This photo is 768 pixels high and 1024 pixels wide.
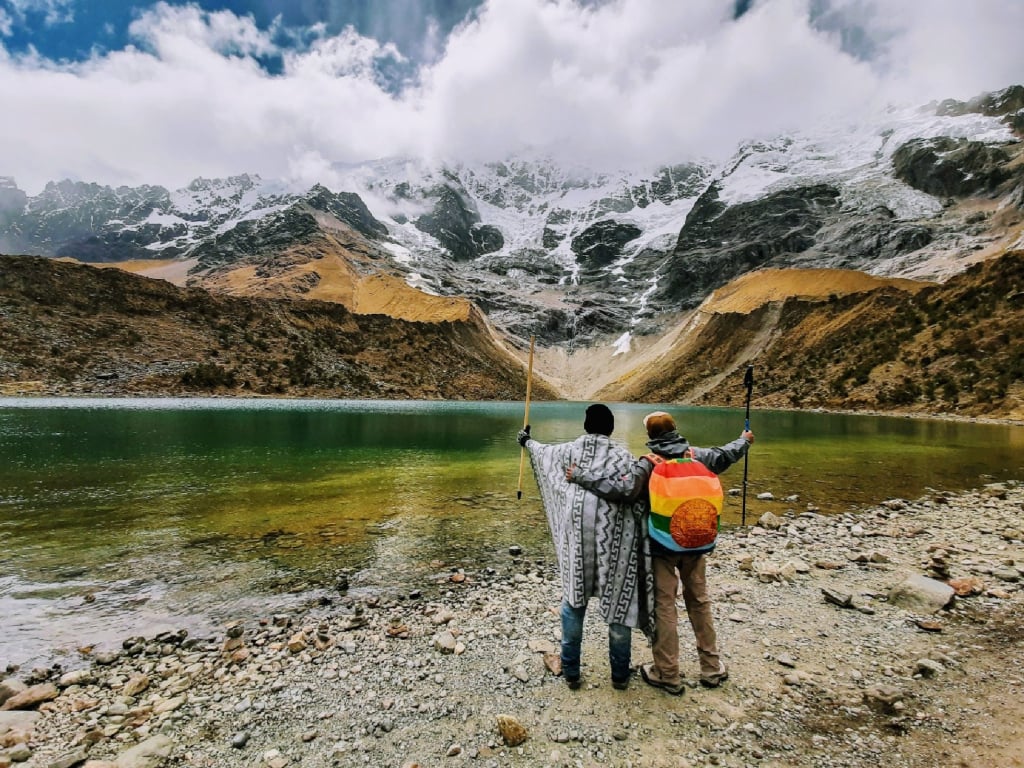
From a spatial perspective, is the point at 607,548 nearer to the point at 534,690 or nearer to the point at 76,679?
the point at 534,690

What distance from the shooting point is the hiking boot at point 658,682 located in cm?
536

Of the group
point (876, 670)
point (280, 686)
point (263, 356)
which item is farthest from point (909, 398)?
point (263, 356)

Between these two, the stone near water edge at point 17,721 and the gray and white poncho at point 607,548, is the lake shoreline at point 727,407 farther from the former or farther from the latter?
the stone near water edge at point 17,721

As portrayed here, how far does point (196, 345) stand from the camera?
90500 mm

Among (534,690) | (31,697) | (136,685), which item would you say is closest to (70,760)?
(136,685)

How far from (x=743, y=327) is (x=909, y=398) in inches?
2378

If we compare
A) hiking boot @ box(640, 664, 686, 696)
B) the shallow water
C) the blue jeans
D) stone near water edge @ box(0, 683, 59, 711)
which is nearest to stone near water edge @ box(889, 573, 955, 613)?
hiking boot @ box(640, 664, 686, 696)

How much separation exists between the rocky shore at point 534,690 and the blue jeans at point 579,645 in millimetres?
227

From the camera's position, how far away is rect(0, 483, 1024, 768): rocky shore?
4.53m

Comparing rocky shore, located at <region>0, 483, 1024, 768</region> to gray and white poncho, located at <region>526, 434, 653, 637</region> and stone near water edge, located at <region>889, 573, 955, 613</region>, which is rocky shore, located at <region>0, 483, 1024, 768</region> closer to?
stone near water edge, located at <region>889, 573, 955, 613</region>

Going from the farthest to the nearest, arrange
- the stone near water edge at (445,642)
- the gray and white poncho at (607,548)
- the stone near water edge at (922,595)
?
the stone near water edge at (922,595) < the stone near water edge at (445,642) < the gray and white poncho at (607,548)

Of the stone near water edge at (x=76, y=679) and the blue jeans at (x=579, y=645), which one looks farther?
the stone near water edge at (x=76, y=679)

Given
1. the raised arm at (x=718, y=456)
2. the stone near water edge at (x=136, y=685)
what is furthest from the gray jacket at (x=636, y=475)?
the stone near water edge at (x=136, y=685)

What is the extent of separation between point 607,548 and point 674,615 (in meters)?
1.11
